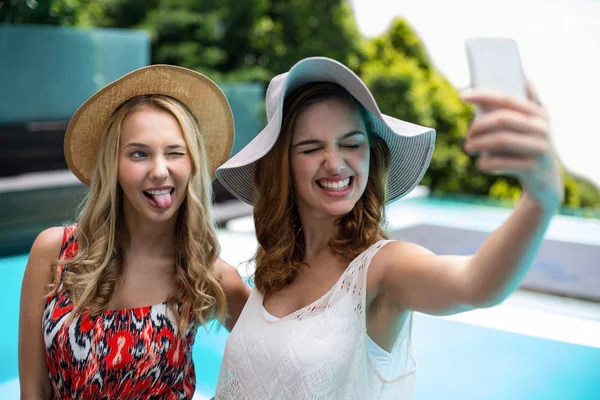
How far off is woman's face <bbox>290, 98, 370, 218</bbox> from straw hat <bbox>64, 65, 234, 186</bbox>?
55 cm

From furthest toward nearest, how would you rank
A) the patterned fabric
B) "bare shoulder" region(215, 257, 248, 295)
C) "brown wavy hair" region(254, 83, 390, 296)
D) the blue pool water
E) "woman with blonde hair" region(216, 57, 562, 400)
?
1. the blue pool water
2. "bare shoulder" region(215, 257, 248, 295)
3. the patterned fabric
4. "brown wavy hair" region(254, 83, 390, 296)
5. "woman with blonde hair" region(216, 57, 562, 400)

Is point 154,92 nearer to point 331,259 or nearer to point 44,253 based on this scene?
point 44,253

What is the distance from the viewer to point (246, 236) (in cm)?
750

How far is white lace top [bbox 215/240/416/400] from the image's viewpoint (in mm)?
1553

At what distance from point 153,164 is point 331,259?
59 centimetres

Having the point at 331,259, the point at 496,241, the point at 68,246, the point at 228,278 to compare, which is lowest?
the point at 228,278

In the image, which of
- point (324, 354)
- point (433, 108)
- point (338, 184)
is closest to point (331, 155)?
point (338, 184)

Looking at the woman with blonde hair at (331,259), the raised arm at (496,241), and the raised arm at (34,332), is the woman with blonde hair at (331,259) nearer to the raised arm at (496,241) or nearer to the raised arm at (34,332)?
the raised arm at (496,241)

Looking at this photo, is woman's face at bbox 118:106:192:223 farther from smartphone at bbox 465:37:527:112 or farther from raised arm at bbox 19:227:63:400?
smartphone at bbox 465:37:527:112

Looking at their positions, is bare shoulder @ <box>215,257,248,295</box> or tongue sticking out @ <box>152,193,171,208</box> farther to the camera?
bare shoulder @ <box>215,257,248,295</box>

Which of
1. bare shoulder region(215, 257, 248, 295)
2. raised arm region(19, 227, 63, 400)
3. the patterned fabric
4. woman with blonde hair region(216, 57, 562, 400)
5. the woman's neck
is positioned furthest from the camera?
bare shoulder region(215, 257, 248, 295)

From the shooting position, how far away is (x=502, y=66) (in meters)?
0.93

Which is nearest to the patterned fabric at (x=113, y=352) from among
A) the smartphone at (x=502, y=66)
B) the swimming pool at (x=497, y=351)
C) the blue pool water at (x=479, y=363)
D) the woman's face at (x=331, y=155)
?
the woman's face at (x=331, y=155)

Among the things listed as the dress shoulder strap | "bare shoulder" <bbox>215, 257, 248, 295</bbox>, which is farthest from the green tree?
the dress shoulder strap
